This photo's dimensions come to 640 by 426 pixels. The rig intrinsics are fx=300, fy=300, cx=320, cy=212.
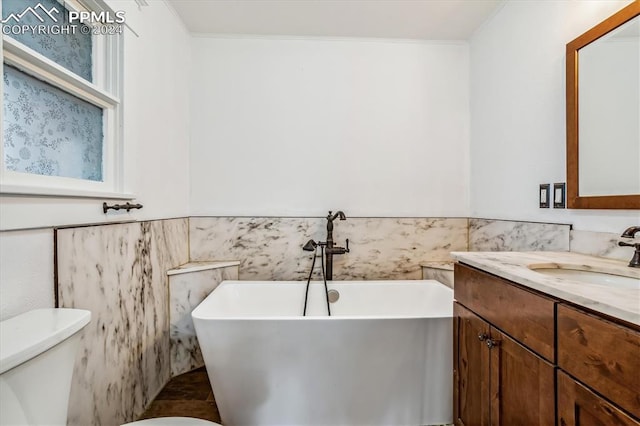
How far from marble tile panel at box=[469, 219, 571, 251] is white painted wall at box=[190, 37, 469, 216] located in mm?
330

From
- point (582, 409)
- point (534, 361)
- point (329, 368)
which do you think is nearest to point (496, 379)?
point (534, 361)

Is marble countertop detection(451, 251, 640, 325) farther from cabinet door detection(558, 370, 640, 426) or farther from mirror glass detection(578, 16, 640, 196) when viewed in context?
mirror glass detection(578, 16, 640, 196)

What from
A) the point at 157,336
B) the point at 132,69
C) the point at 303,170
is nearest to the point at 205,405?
the point at 157,336

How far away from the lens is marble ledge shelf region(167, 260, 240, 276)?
203cm

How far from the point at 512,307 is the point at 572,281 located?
0.18 m

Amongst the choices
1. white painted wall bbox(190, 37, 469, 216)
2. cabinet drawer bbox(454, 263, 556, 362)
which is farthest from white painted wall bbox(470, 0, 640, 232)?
cabinet drawer bbox(454, 263, 556, 362)

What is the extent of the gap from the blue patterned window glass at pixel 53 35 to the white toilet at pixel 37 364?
0.97m

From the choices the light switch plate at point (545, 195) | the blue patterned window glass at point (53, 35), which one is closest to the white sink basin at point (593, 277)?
the light switch plate at point (545, 195)

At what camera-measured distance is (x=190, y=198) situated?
2373 millimetres

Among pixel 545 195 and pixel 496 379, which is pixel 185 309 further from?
pixel 545 195

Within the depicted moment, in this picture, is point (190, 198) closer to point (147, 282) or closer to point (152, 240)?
point (152, 240)

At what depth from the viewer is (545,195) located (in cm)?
165

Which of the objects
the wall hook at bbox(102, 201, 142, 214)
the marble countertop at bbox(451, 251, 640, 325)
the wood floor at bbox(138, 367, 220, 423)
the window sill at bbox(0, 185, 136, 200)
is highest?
the window sill at bbox(0, 185, 136, 200)

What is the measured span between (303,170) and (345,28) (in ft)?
3.64
